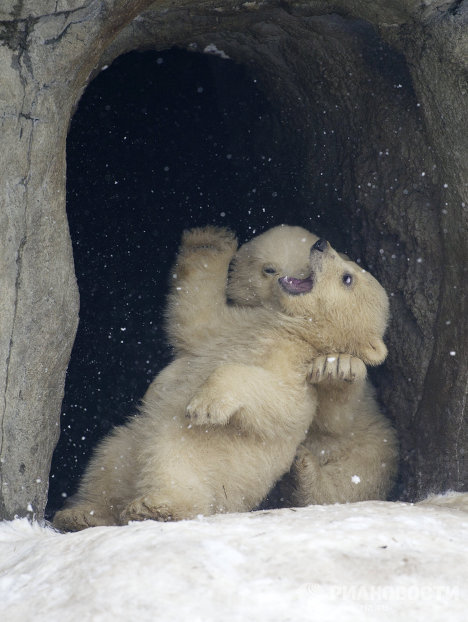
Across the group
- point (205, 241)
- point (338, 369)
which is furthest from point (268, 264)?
point (338, 369)

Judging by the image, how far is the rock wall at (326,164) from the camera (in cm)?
212

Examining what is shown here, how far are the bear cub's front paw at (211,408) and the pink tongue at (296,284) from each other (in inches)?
21.2

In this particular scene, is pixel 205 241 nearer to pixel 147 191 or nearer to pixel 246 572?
pixel 147 191

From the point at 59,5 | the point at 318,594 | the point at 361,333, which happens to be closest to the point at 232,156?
the point at 361,333

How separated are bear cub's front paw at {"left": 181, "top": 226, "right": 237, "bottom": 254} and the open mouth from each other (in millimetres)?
370

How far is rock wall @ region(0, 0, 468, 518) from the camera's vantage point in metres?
2.12

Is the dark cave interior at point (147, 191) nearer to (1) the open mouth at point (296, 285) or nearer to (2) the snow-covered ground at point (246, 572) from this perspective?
(1) the open mouth at point (296, 285)

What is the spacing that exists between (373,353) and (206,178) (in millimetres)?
1628

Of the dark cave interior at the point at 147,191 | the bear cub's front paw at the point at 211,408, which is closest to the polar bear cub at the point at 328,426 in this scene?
the bear cub's front paw at the point at 211,408

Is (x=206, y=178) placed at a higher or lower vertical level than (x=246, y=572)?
higher

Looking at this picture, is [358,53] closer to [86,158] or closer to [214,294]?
[214,294]

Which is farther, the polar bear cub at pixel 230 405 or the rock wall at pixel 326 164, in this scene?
the polar bear cub at pixel 230 405

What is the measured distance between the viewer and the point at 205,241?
3.01 m

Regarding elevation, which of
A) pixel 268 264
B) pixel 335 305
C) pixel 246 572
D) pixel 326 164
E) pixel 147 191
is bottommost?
pixel 246 572
